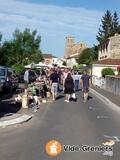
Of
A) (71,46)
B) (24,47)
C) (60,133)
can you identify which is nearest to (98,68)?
(24,47)

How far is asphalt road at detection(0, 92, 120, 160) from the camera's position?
11.4m

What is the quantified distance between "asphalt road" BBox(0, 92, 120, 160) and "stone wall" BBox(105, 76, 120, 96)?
16.4 m

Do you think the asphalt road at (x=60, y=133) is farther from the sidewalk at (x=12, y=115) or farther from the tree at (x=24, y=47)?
the tree at (x=24, y=47)

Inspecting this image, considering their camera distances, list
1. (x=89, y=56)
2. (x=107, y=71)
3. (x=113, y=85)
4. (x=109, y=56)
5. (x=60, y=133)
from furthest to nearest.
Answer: (x=89, y=56) < (x=109, y=56) < (x=107, y=71) < (x=113, y=85) < (x=60, y=133)

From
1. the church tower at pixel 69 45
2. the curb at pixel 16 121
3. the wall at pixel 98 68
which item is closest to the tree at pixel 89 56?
the wall at pixel 98 68

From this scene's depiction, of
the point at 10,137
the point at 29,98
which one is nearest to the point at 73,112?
the point at 29,98

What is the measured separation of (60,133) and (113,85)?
2725 cm

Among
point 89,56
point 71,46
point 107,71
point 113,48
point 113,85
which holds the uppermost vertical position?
point 71,46

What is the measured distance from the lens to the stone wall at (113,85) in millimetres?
38812

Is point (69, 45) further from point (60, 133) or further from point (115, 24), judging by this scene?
point (60, 133)

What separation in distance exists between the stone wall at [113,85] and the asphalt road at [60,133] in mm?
16428

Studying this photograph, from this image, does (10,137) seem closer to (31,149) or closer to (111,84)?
(31,149)

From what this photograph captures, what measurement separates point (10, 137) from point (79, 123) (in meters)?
4.34

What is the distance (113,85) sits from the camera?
137ft
